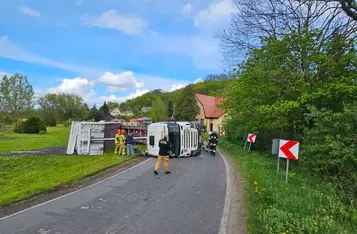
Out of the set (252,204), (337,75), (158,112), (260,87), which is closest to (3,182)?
(252,204)

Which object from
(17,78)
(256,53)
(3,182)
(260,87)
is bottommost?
(3,182)

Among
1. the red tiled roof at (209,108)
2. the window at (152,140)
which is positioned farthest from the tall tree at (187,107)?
the window at (152,140)

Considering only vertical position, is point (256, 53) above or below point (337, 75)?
above

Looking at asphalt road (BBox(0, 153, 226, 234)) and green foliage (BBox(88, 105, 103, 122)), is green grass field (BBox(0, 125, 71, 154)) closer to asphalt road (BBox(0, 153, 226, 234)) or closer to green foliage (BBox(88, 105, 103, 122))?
asphalt road (BBox(0, 153, 226, 234))

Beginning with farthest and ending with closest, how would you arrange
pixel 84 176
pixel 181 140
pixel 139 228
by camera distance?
pixel 181 140 → pixel 84 176 → pixel 139 228

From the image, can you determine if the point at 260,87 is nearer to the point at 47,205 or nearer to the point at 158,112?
the point at 47,205

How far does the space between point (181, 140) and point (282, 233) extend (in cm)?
1429

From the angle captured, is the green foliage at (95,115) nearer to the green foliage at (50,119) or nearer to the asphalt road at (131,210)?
the green foliage at (50,119)

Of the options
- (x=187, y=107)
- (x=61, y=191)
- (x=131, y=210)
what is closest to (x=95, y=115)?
(x=187, y=107)

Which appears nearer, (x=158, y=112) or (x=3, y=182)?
(x=3, y=182)

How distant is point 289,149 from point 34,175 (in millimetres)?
10865

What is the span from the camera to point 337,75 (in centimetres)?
1658

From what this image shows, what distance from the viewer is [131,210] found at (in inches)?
282

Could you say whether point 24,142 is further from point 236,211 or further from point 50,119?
point 50,119
